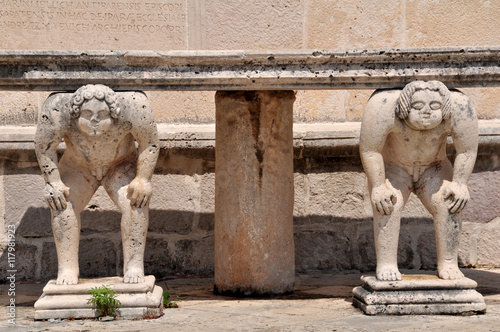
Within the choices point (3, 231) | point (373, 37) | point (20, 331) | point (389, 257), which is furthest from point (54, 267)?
point (373, 37)

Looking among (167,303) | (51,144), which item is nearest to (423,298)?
(167,303)

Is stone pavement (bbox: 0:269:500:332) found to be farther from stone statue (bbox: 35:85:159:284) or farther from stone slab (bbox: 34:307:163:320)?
stone statue (bbox: 35:85:159:284)

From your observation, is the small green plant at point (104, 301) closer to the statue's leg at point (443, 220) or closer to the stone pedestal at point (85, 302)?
the stone pedestal at point (85, 302)

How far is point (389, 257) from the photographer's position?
4.62 meters

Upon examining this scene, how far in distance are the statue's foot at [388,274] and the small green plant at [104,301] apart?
1.46 meters

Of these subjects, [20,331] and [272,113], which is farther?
[272,113]

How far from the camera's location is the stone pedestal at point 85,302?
4371 millimetres

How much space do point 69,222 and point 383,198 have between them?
1.77 meters

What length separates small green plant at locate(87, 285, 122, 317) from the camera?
436 cm

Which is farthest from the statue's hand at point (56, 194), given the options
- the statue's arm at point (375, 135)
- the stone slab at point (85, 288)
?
the statue's arm at point (375, 135)

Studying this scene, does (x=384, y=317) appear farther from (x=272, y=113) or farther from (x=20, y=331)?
(x=20, y=331)

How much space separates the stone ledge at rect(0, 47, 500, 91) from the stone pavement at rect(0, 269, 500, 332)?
4.19 feet

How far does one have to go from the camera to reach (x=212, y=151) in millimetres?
5973

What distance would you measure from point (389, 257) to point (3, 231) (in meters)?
2.88
